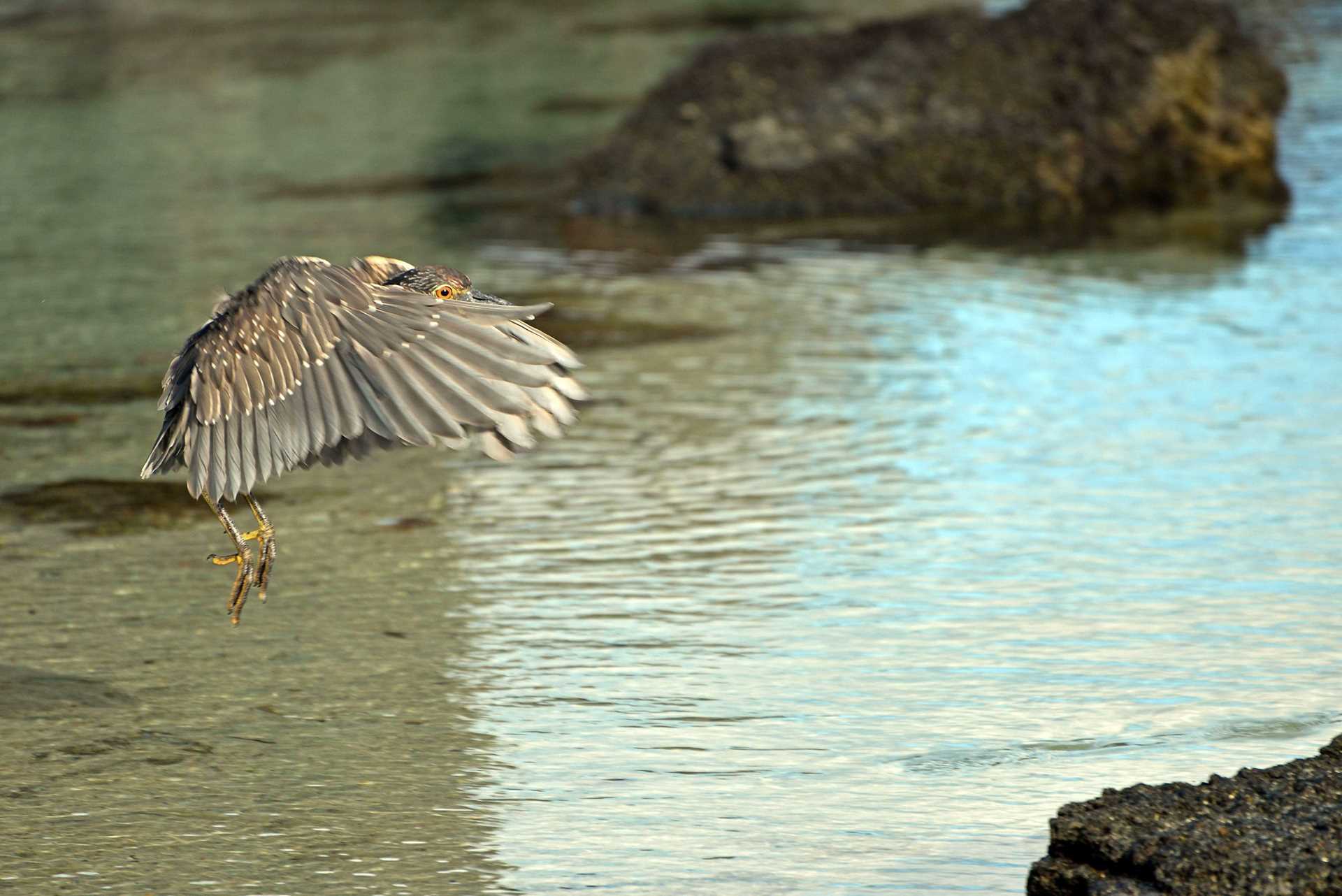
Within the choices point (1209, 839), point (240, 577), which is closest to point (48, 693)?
point (240, 577)

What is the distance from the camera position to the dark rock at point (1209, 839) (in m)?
3.48

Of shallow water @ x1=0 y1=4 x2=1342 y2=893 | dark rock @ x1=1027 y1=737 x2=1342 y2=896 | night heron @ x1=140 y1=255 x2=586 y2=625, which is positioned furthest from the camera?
shallow water @ x1=0 y1=4 x2=1342 y2=893

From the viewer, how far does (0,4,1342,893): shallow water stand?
14.0 ft

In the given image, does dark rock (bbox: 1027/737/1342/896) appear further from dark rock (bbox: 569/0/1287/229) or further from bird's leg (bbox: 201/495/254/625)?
dark rock (bbox: 569/0/1287/229)

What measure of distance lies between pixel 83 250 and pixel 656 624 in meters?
6.72

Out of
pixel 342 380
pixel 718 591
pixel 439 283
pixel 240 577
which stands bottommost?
pixel 718 591

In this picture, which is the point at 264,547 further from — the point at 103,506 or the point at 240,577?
the point at 103,506

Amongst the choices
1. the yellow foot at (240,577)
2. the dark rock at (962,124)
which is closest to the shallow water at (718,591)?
the yellow foot at (240,577)

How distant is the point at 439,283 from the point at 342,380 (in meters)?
0.55

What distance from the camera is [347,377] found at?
4238 millimetres

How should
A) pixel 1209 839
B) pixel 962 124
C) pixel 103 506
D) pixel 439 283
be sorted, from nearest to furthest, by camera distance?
pixel 1209 839 → pixel 439 283 → pixel 103 506 → pixel 962 124

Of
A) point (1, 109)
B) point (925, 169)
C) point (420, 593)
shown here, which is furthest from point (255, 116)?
point (420, 593)

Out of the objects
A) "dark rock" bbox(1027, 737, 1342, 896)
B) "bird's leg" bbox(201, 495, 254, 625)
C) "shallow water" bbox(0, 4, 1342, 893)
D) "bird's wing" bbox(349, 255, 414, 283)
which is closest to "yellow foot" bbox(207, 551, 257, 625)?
"bird's leg" bbox(201, 495, 254, 625)

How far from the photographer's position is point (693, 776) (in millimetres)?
4516
